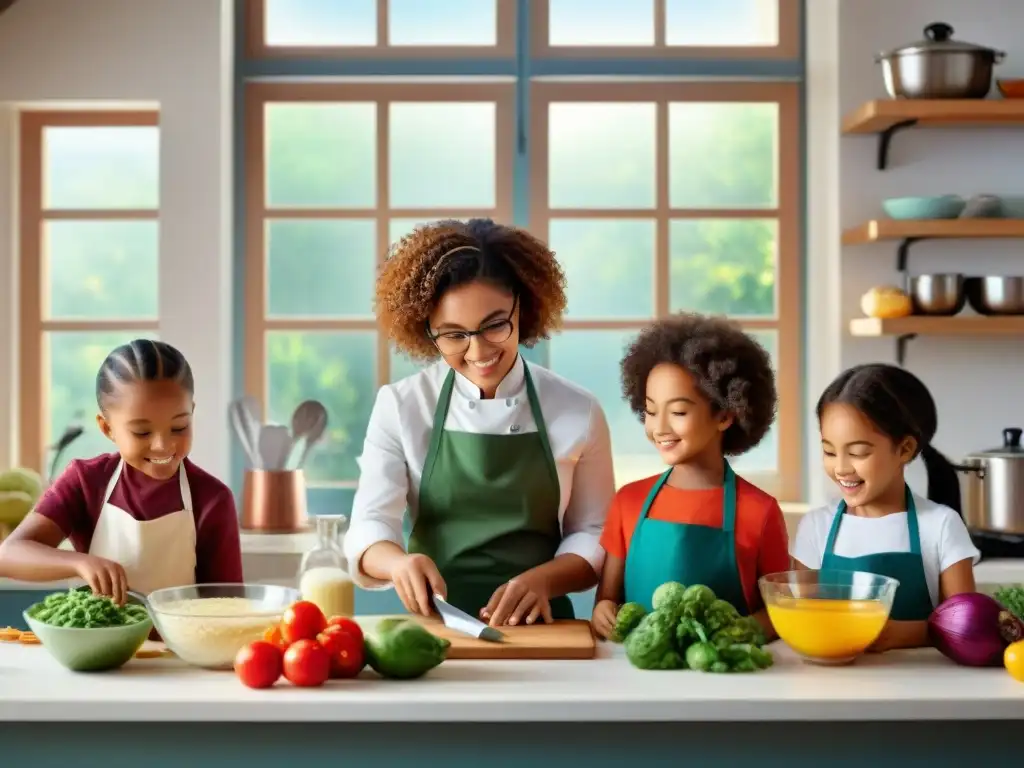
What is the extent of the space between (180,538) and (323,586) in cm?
26

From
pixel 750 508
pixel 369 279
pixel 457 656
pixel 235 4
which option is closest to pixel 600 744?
pixel 457 656

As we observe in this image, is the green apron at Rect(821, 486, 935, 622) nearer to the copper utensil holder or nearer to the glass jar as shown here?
the glass jar

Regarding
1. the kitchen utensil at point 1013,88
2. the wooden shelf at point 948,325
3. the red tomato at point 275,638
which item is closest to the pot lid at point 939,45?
the kitchen utensil at point 1013,88

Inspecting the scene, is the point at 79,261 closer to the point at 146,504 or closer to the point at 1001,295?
the point at 146,504

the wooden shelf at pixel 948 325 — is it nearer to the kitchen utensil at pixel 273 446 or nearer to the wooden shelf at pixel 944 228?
the wooden shelf at pixel 944 228

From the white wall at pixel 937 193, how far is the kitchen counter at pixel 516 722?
7.33ft

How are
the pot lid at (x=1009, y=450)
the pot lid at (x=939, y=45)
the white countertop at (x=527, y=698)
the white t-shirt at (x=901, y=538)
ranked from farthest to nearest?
the pot lid at (x=939, y=45) < the pot lid at (x=1009, y=450) < the white t-shirt at (x=901, y=538) < the white countertop at (x=527, y=698)

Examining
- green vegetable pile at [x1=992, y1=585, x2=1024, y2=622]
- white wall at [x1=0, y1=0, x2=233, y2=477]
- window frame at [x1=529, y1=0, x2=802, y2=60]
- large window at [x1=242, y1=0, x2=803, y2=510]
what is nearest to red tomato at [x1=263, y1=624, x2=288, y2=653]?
green vegetable pile at [x1=992, y1=585, x2=1024, y2=622]

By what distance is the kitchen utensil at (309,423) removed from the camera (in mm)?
Answer: 3768

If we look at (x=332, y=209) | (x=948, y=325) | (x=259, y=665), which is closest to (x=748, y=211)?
(x=948, y=325)

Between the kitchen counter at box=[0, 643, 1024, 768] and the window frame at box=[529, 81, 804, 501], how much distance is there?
2400 mm

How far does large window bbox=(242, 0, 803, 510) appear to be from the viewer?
3.99m

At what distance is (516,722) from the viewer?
63.1 inches

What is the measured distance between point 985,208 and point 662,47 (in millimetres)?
1147
